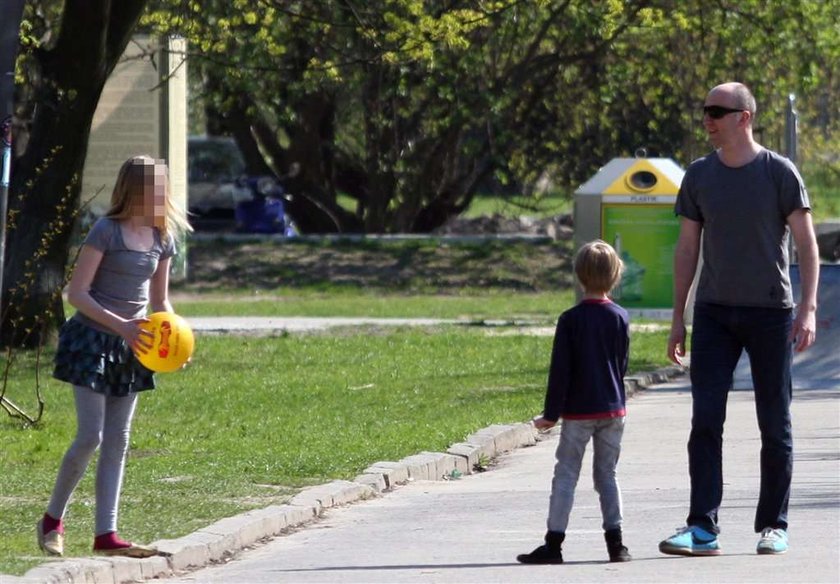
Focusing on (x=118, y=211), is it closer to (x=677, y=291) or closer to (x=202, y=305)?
(x=677, y=291)

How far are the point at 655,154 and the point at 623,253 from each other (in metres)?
12.6

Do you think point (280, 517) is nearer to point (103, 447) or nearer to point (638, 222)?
point (103, 447)

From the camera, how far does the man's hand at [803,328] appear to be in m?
7.54

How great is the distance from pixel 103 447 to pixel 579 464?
82.0 inches

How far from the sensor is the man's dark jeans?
7582 millimetres

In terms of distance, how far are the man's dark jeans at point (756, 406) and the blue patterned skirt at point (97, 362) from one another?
2.43m

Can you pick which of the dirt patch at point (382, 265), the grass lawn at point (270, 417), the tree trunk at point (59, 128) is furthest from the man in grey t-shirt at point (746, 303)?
the dirt patch at point (382, 265)

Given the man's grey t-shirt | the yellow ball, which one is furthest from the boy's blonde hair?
the yellow ball

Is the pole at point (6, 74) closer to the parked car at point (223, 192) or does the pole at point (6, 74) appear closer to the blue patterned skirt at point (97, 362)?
the blue patterned skirt at point (97, 362)

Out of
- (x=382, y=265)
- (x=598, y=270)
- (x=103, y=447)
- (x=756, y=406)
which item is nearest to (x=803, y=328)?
(x=756, y=406)

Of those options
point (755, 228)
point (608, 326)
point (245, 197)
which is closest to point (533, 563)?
point (608, 326)

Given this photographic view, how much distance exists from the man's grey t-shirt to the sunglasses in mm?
221

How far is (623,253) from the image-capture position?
20.3 metres

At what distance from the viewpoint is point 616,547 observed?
7.51 meters
